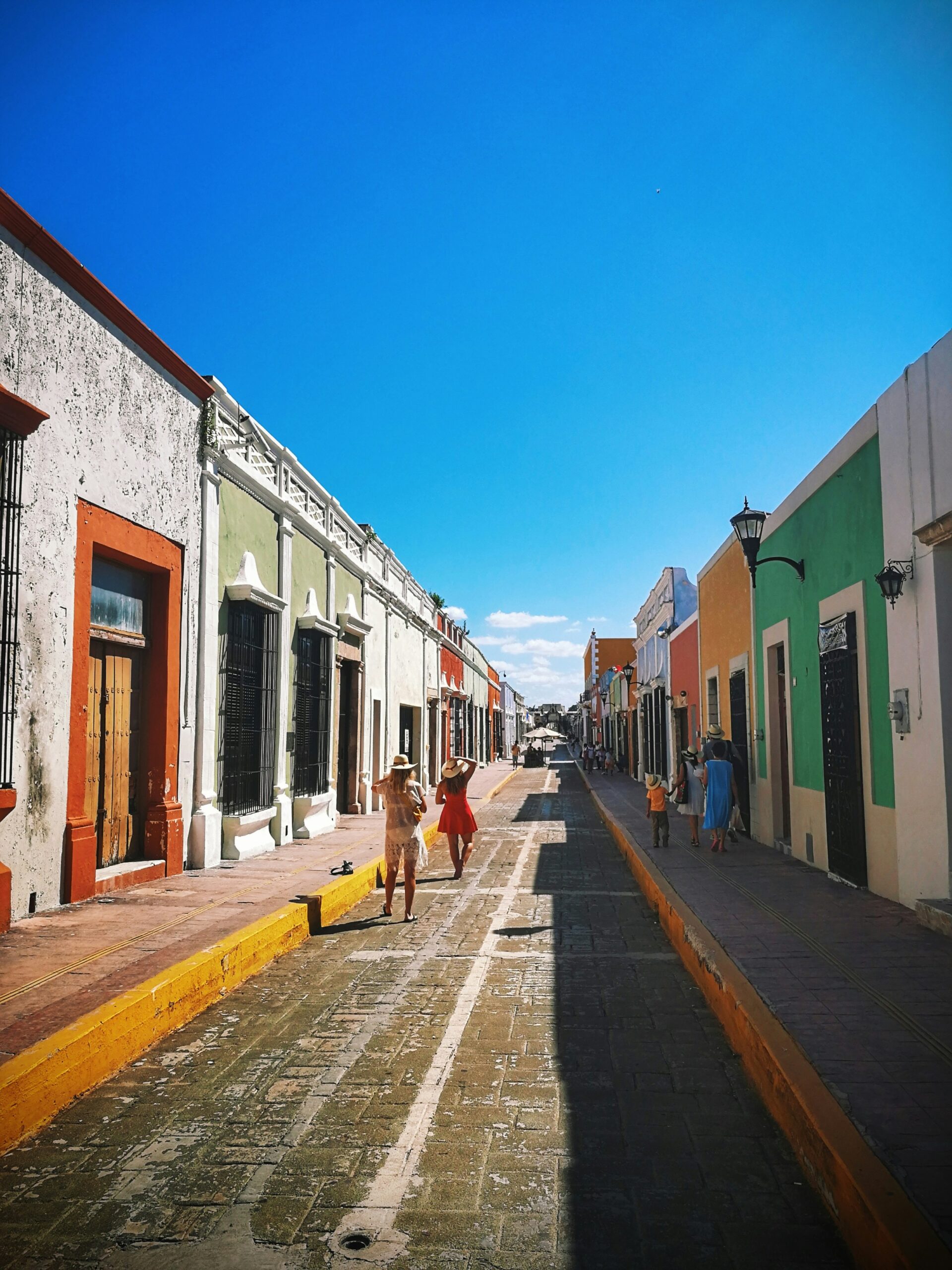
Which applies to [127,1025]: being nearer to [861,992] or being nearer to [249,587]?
[861,992]

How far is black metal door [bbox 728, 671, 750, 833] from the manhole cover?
10806 millimetres

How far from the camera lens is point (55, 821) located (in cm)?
679

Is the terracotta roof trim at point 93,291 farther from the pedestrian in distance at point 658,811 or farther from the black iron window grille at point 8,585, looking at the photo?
the pedestrian in distance at point 658,811

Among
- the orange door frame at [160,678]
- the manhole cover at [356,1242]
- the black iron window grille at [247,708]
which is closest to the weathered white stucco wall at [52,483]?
the orange door frame at [160,678]

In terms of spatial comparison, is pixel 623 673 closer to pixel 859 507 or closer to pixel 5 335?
pixel 859 507

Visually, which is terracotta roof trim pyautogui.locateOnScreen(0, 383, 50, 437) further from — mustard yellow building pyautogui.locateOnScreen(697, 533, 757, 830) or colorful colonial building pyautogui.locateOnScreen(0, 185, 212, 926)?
mustard yellow building pyautogui.locateOnScreen(697, 533, 757, 830)

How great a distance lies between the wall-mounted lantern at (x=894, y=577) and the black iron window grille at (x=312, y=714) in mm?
8058

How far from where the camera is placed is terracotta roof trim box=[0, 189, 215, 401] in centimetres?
630

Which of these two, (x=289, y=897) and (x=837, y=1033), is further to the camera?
(x=289, y=897)

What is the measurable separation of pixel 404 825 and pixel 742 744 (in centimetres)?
716

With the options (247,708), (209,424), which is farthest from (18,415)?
(247,708)

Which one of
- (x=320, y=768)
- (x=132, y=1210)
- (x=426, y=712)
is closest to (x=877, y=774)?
(x=132, y=1210)

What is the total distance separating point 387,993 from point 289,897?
239cm

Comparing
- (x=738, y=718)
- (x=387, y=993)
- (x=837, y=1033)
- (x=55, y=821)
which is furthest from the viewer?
(x=738, y=718)
